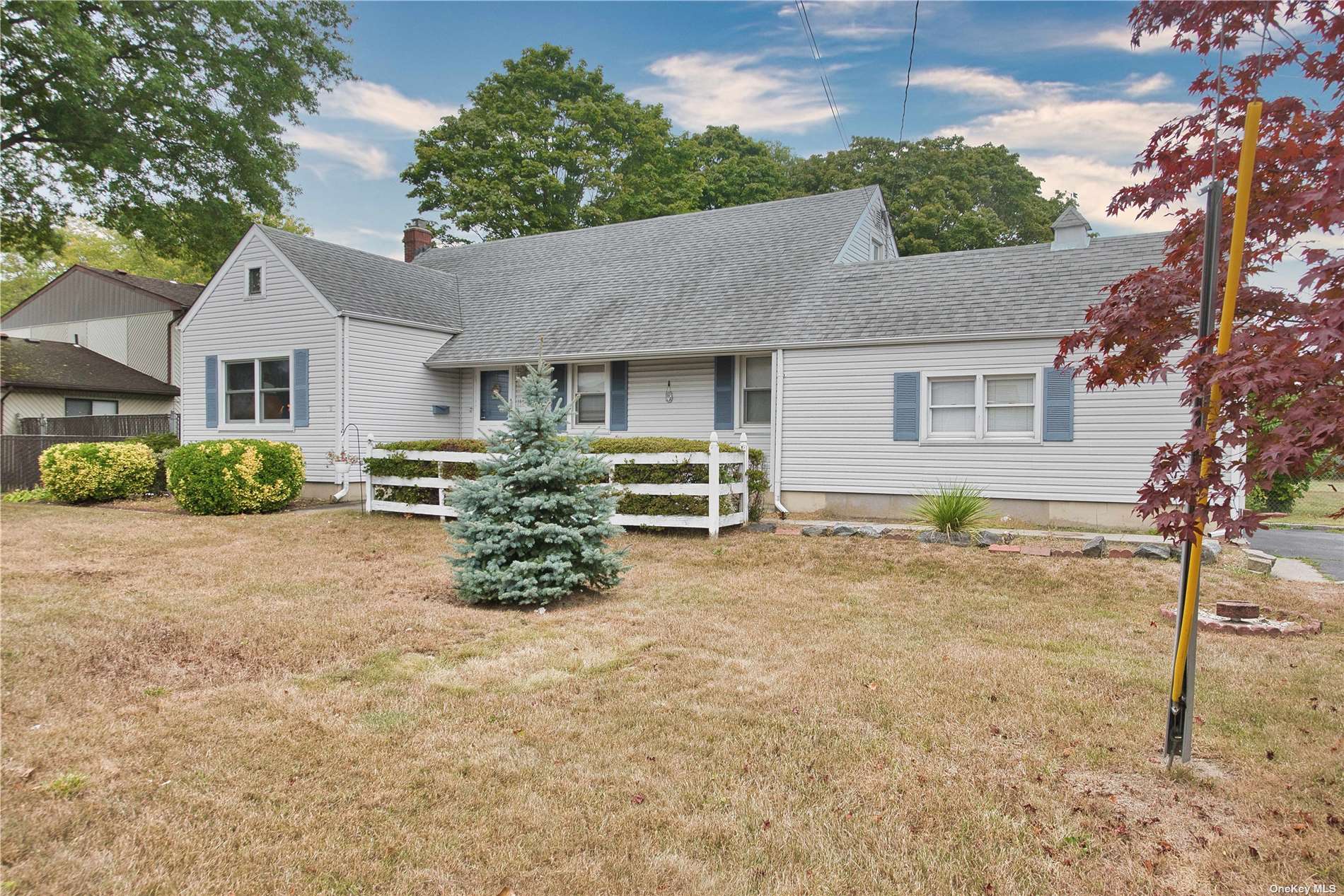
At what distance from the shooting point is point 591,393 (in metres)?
16.2

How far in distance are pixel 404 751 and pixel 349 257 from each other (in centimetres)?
1640

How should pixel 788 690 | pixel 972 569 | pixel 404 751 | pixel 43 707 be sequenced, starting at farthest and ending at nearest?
pixel 972 569 → pixel 788 690 → pixel 43 707 → pixel 404 751

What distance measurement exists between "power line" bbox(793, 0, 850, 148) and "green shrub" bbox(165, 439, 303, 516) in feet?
36.1

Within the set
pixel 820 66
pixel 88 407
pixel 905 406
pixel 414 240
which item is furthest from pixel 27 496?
pixel 905 406

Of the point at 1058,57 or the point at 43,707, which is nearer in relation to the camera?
the point at 43,707

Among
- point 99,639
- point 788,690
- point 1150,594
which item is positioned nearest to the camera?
point 788,690

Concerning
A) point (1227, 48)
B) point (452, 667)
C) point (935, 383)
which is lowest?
point (452, 667)

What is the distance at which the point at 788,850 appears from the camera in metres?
2.82

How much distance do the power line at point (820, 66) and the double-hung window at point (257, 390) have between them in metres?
11.9

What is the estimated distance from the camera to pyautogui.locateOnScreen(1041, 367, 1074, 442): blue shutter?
38.2 ft

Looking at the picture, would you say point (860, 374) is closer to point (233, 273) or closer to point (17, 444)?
point (233, 273)

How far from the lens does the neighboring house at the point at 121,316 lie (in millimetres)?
25078

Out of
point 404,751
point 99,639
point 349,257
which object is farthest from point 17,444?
point 404,751

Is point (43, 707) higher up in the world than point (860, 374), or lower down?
lower down
